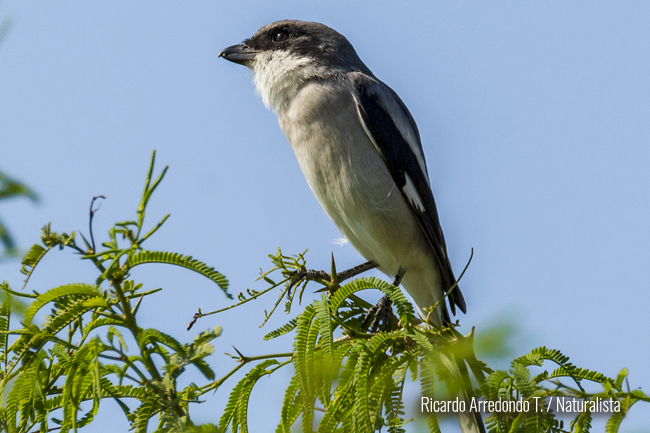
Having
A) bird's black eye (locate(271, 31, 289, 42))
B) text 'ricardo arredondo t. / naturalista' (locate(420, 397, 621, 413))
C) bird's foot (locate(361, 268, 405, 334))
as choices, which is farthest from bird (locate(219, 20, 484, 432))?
text 'ricardo arredondo t. / naturalista' (locate(420, 397, 621, 413))

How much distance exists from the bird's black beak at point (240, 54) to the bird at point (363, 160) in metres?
0.21

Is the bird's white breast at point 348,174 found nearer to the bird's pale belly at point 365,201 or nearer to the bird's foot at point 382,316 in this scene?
the bird's pale belly at point 365,201

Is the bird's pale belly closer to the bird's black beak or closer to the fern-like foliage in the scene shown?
the bird's black beak

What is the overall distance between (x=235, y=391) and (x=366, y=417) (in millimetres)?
520

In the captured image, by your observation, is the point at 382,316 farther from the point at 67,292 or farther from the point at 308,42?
the point at 308,42

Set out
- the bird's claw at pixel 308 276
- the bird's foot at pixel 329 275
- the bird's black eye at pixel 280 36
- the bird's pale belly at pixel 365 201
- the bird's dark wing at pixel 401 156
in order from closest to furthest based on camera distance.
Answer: the bird's foot at pixel 329 275 → the bird's claw at pixel 308 276 → the bird's pale belly at pixel 365 201 → the bird's dark wing at pixel 401 156 → the bird's black eye at pixel 280 36

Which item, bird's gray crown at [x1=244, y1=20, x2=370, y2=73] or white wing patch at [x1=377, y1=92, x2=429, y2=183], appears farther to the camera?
bird's gray crown at [x1=244, y1=20, x2=370, y2=73]

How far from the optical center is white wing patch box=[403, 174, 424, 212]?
15.6 ft

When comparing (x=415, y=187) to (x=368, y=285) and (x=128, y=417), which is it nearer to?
(x=368, y=285)

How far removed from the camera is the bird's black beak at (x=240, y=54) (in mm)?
5559

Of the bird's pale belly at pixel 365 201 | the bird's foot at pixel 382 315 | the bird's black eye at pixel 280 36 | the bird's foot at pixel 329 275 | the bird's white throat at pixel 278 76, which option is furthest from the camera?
the bird's black eye at pixel 280 36

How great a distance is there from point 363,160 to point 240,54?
1.77 meters

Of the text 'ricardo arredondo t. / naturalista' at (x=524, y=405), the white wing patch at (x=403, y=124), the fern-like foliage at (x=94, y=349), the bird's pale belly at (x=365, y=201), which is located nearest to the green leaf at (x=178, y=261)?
the fern-like foliage at (x=94, y=349)

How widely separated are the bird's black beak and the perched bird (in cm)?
18
